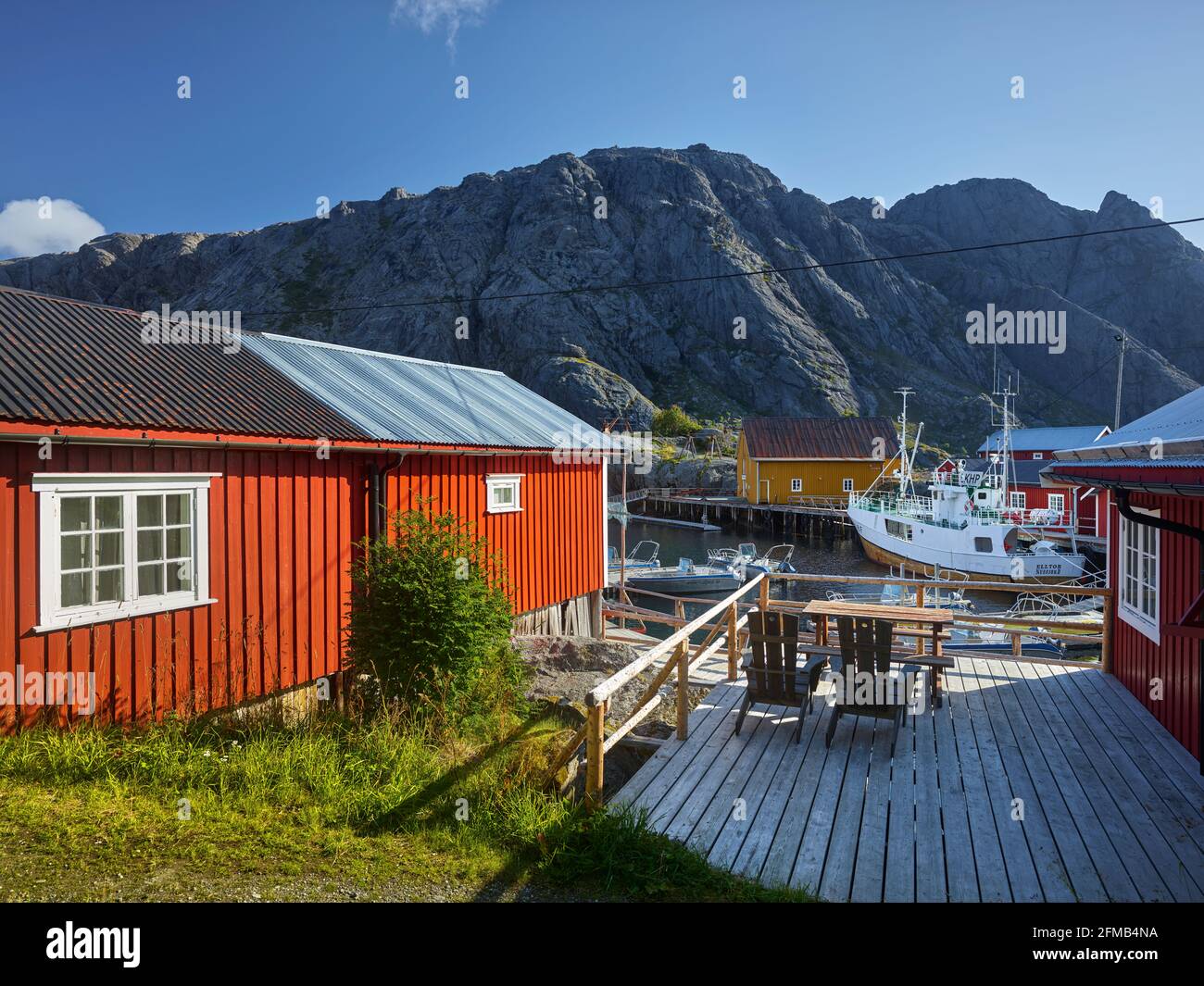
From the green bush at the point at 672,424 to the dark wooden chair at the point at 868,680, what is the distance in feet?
204

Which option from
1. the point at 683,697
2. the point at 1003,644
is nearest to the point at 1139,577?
the point at 683,697

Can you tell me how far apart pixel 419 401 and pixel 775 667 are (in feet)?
24.2

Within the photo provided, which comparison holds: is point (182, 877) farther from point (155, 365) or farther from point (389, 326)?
point (389, 326)

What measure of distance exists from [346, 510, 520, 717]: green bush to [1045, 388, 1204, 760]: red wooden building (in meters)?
5.21

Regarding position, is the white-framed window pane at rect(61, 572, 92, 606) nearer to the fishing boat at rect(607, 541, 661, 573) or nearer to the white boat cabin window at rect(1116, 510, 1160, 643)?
the white boat cabin window at rect(1116, 510, 1160, 643)

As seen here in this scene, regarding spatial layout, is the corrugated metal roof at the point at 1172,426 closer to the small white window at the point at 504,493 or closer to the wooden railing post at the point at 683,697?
the wooden railing post at the point at 683,697

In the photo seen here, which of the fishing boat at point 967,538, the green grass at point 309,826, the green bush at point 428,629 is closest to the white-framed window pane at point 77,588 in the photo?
the green grass at point 309,826

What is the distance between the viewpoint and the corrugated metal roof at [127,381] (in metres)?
6.22

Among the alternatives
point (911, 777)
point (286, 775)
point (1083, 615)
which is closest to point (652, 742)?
point (911, 777)

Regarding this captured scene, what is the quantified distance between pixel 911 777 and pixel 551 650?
545cm
